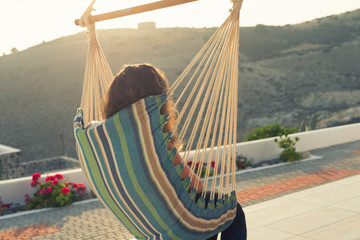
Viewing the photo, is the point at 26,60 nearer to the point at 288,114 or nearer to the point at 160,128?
the point at 288,114

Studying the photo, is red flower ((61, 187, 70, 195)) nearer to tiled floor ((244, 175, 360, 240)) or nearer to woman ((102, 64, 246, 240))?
tiled floor ((244, 175, 360, 240))

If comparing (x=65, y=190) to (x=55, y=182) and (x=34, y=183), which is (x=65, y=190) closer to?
(x=55, y=182)

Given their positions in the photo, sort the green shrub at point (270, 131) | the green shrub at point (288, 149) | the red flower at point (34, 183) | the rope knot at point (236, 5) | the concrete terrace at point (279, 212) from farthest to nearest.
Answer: the green shrub at point (270, 131), the green shrub at point (288, 149), the red flower at point (34, 183), the concrete terrace at point (279, 212), the rope knot at point (236, 5)

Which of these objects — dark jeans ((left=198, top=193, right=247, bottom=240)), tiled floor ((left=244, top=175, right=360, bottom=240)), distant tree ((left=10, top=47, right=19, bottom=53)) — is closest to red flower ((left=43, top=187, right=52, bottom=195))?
tiled floor ((left=244, top=175, right=360, bottom=240))

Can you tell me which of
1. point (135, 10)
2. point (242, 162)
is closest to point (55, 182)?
point (242, 162)

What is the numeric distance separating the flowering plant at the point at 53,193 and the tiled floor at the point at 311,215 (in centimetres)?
183

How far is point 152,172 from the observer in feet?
4.82

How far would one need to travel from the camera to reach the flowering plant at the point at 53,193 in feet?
15.0

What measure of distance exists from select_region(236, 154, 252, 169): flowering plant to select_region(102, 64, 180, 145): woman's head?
4.35 metres

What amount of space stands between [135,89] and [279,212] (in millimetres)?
2270

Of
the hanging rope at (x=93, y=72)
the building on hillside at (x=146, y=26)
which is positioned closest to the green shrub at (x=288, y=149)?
the hanging rope at (x=93, y=72)

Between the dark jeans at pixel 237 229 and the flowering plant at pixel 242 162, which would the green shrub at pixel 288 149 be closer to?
the flowering plant at pixel 242 162

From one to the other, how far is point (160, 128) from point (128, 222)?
1.28 feet

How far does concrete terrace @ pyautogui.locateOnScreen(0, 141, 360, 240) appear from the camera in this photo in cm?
298
